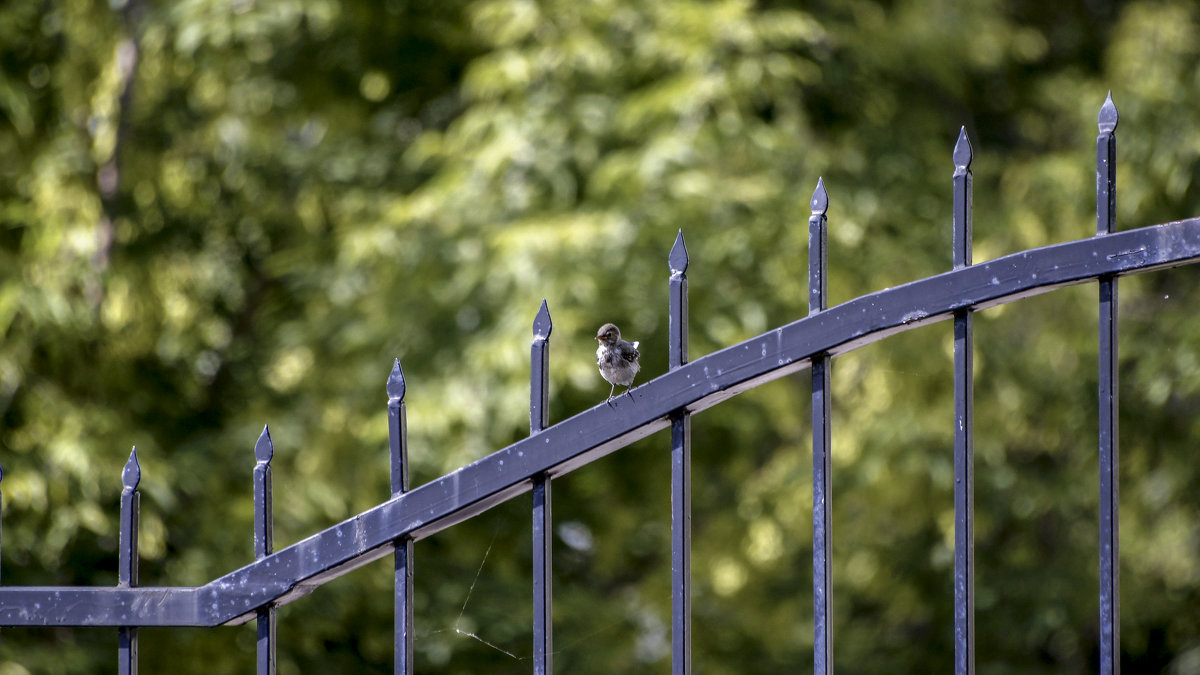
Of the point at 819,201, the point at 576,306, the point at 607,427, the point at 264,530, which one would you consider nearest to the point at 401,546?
the point at 264,530

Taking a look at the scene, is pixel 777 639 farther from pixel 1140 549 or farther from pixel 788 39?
pixel 788 39

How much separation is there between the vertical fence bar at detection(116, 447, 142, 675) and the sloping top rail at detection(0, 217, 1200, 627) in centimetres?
3

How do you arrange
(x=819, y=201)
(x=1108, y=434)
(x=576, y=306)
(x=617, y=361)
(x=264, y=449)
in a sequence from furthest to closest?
(x=576, y=306) → (x=617, y=361) → (x=264, y=449) → (x=819, y=201) → (x=1108, y=434)

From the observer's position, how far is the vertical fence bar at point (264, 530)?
187 centimetres

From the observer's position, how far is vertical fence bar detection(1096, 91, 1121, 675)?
167 cm

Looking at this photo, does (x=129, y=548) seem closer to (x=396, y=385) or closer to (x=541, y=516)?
(x=396, y=385)

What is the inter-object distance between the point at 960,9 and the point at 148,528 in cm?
513

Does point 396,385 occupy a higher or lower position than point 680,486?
higher

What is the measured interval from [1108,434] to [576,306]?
3761 mm

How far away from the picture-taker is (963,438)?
66.9 inches

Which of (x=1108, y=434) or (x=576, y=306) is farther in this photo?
(x=576, y=306)

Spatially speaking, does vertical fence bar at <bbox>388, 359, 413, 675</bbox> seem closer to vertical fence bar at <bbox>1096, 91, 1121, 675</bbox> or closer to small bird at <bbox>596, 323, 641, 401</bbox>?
small bird at <bbox>596, 323, 641, 401</bbox>

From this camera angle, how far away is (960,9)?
6828mm

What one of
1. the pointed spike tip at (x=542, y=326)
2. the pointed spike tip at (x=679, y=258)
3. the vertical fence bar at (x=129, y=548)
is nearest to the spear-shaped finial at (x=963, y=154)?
the pointed spike tip at (x=679, y=258)
